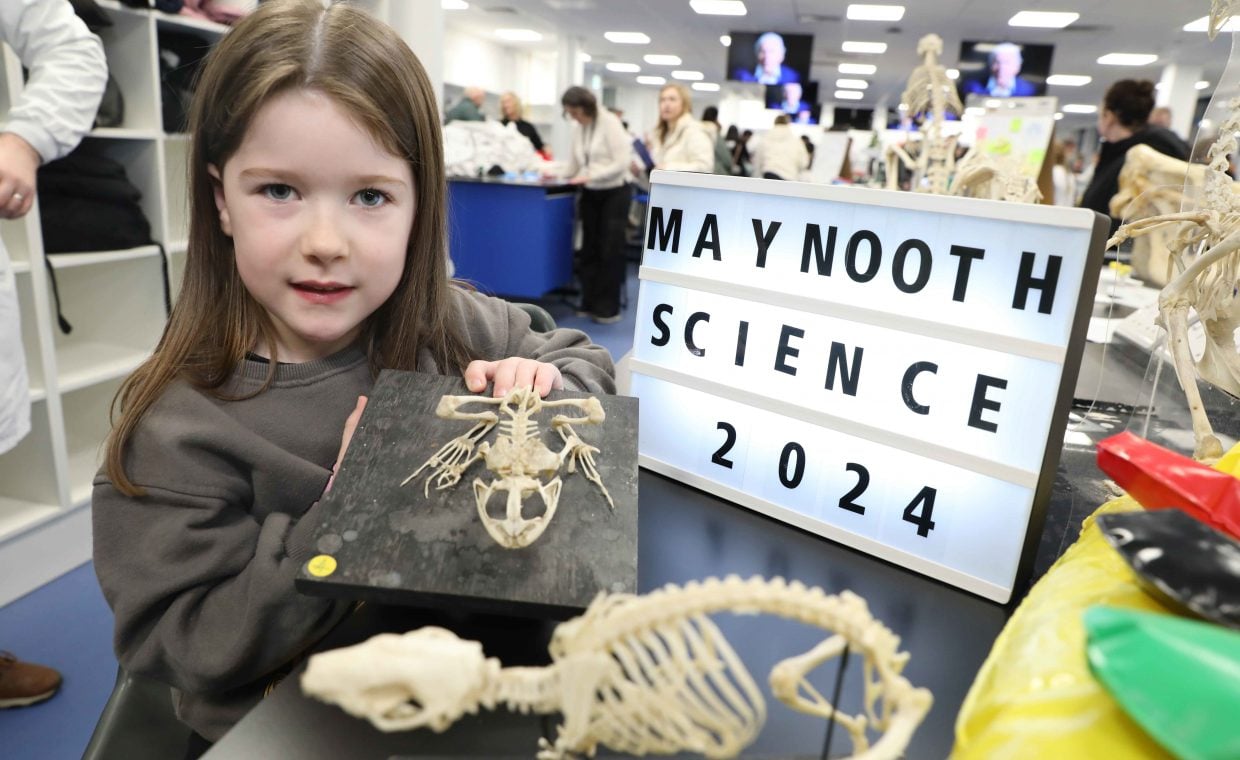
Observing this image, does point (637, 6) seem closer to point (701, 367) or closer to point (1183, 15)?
point (1183, 15)

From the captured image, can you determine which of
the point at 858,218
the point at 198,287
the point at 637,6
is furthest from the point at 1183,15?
the point at 198,287

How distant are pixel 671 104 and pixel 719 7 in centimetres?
476

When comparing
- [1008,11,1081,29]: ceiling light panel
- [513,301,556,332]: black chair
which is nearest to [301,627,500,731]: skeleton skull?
[513,301,556,332]: black chair

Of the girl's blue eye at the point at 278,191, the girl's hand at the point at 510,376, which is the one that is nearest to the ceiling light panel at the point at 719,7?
the girl's hand at the point at 510,376

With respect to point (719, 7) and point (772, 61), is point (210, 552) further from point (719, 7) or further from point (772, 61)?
point (772, 61)

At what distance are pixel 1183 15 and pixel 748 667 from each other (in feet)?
33.6

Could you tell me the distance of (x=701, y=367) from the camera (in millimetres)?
1202

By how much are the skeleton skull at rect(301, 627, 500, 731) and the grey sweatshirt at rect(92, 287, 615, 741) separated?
0.25 metres

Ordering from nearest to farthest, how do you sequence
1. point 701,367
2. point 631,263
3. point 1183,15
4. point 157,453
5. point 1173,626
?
point 1173,626 → point 157,453 → point 701,367 → point 1183,15 → point 631,263

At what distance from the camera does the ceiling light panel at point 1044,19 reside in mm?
8578

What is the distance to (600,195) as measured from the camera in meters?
5.81

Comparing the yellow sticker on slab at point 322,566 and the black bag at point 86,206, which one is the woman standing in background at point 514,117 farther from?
the yellow sticker on slab at point 322,566

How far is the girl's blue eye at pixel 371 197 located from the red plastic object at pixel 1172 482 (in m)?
0.78

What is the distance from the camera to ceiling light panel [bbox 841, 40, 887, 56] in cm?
1152
